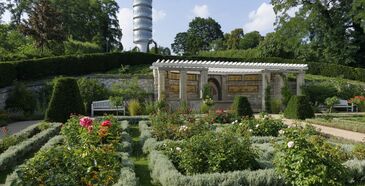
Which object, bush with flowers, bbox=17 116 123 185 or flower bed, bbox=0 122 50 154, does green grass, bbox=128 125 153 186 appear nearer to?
bush with flowers, bbox=17 116 123 185

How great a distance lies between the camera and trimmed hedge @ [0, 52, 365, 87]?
19.4m

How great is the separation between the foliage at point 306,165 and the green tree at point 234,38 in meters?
42.3

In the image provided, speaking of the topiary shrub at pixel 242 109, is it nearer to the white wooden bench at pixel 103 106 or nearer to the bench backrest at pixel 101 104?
the white wooden bench at pixel 103 106

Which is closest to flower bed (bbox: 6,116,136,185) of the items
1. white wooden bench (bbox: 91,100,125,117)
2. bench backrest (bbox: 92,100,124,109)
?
white wooden bench (bbox: 91,100,125,117)

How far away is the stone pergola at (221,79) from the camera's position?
63.2ft

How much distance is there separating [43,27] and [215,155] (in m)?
23.2

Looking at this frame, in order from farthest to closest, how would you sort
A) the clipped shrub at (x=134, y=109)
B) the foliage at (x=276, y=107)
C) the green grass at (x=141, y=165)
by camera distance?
the foliage at (x=276, y=107) < the clipped shrub at (x=134, y=109) < the green grass at (x=141, y=165)

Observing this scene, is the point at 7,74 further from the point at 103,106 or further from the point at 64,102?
the point at 64,102

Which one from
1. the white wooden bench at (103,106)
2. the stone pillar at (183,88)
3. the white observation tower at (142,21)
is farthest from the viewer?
the white observation tower at (142,21)

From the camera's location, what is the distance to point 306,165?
4.62 m

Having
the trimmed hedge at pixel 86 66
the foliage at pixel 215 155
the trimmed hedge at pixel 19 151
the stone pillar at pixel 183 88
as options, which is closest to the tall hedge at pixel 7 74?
the trimmed hedge at pixel 86 66

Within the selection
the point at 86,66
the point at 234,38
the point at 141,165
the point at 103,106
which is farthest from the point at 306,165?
the point at 234,38

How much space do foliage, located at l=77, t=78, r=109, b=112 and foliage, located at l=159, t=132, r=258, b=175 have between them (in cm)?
1396

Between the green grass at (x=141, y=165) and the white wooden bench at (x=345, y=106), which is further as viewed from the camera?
the white wooden bench at (x=345, y=106)
